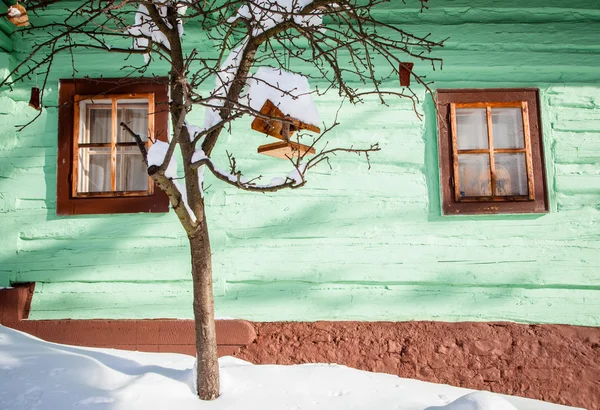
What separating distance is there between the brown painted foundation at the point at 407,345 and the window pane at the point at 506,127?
1500 mm

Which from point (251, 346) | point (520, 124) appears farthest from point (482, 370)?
point (520, 124)

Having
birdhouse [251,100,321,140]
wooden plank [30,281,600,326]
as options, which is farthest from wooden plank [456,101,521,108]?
birdhouse [251,100,321,140]

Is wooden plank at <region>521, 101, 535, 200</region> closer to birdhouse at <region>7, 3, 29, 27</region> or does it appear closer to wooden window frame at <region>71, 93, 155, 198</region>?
wooden window frame at <region>71, 93, 155, 198</region>

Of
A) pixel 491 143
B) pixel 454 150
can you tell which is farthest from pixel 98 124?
pixel 491 143

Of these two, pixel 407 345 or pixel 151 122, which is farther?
pixel 151 122

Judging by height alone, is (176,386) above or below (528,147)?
below

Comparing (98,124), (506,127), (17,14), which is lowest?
(506,127)

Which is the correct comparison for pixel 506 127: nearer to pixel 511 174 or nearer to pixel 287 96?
pixel 511 174

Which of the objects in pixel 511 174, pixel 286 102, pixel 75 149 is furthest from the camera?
pixel 511 174

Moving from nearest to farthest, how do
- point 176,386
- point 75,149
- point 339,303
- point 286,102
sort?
point 286,102, point 176,386, point 339,303, point 75,149

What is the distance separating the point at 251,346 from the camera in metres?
3.54

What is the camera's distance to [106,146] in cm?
386

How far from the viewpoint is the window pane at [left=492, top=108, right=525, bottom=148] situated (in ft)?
12.9

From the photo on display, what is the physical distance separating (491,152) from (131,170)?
3018mm
